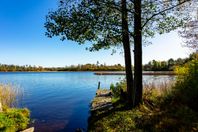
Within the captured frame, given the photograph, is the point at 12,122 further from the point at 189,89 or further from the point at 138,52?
the point at 189,89

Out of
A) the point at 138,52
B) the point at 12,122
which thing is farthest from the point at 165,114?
the point at 12,122

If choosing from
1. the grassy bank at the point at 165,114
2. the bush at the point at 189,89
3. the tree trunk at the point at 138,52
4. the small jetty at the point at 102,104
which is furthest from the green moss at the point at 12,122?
the bush at the point at 189,89

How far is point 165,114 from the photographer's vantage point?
8594mm

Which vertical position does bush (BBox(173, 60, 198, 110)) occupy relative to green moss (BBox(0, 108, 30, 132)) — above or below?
above

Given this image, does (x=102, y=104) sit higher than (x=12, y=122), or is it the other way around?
(x=102, y=104)

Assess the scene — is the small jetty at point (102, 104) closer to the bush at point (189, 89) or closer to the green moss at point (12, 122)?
the bush at point (189, 89)

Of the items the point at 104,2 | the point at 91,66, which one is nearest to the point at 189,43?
the point at 104,2

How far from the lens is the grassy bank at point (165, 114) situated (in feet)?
24.2

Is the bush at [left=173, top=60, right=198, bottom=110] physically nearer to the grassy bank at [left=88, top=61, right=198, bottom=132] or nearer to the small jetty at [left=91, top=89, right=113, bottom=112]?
the grassy bank at [left=88, top=61, right=198, bottom=132]

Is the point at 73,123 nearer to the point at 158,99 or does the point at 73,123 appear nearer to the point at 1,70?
the point at 158,99

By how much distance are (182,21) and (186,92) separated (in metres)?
3.26

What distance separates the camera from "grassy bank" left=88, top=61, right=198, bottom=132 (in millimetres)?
7382

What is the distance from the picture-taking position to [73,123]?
13.5 meters

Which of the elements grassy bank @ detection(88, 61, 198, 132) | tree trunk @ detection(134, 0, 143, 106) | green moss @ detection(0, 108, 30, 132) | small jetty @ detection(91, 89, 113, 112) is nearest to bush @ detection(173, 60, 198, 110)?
grassy bank @ detection(88, 61, 198, 132)
